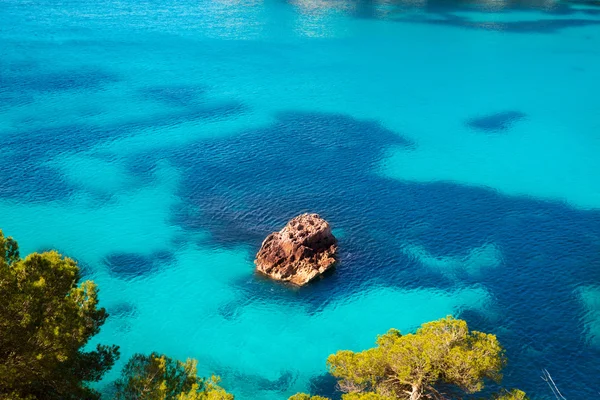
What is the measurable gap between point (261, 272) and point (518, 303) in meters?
17.4

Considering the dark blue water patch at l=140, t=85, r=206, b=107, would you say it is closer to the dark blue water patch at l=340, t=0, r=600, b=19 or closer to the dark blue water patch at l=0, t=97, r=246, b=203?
the dark blue water patch at l=0, t=97, r=246, b=203

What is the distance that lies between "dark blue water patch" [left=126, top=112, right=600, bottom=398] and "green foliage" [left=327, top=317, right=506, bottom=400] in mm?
9297

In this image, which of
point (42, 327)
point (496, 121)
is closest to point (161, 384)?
point (42, 327)

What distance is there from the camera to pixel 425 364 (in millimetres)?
26969

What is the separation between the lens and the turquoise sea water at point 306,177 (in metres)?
39.8

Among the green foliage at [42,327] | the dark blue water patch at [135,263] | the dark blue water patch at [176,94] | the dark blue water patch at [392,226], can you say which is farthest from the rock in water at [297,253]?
the dark blue water patch at [176,94]

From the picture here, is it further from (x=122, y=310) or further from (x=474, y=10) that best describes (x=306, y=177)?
(x=474, y=10)

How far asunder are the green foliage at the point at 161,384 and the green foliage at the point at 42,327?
5.52 ft

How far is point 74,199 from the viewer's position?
5219 centimetres

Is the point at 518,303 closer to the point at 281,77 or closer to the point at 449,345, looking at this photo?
the point at 449,345

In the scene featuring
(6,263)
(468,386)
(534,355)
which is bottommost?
(534,355)

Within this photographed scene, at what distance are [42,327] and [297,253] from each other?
22000mm

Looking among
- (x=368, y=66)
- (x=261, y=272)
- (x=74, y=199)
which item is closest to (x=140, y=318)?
(x=261, y=272)

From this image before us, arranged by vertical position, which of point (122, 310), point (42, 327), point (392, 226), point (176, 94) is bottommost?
point (122, 310)
